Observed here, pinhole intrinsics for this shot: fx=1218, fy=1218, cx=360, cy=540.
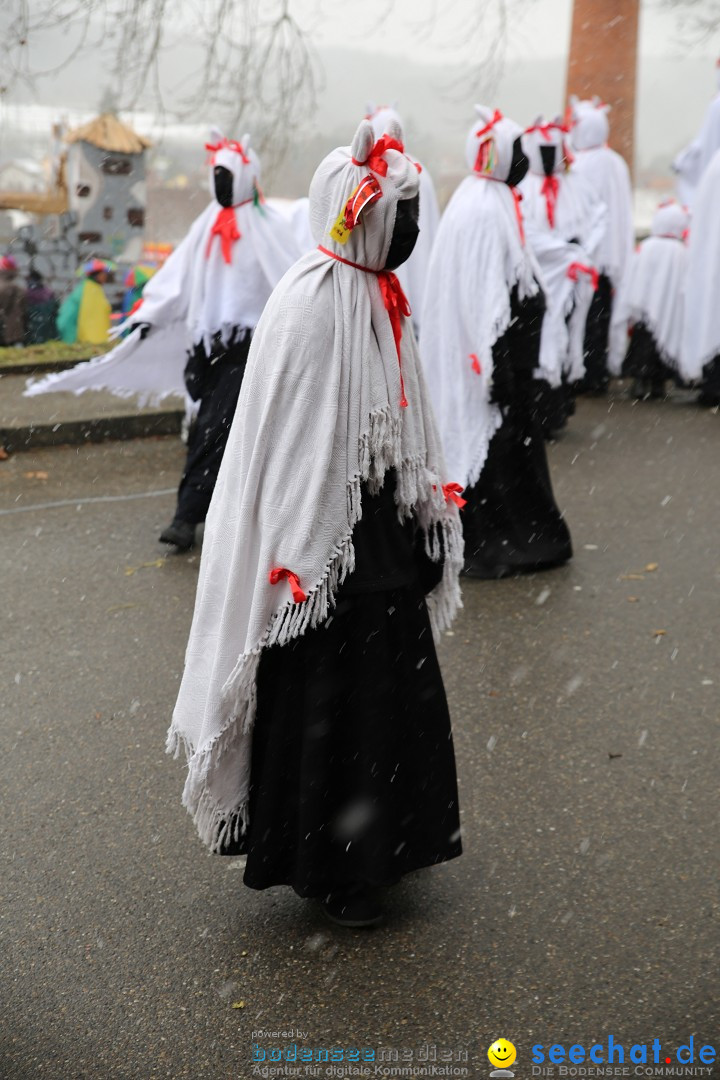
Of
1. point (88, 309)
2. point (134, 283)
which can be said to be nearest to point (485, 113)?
point (134, 283)

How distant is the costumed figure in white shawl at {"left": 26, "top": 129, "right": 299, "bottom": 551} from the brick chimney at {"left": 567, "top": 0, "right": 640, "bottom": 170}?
8442mm

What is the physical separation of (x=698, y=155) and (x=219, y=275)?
7655mm

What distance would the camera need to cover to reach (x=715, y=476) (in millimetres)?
8703

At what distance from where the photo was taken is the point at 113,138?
15.2m

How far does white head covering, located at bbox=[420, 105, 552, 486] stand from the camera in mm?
6176

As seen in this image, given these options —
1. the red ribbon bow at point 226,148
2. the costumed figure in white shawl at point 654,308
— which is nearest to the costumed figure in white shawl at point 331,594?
the red ribbon bow at point 226,148

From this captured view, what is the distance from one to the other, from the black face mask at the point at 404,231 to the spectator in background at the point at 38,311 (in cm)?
1203

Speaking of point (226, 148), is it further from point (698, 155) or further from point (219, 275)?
point (698, 155)

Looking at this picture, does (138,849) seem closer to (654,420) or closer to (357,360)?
(357,360)

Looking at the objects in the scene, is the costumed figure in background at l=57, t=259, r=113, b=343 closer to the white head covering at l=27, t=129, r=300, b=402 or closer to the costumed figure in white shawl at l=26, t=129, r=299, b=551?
the white head covering at l=27, t=129, r=300, b=402

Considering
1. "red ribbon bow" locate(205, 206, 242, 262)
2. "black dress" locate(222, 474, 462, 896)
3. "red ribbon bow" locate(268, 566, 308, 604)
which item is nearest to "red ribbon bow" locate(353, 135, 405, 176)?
"black dress" locate(222, 474, 462, 896)

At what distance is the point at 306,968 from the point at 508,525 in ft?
12.1

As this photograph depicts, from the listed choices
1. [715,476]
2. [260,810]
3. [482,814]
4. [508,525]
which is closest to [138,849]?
[260,810]

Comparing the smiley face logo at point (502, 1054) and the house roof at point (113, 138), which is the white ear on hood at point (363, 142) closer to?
the smiley face logo at point (502, 1054)
